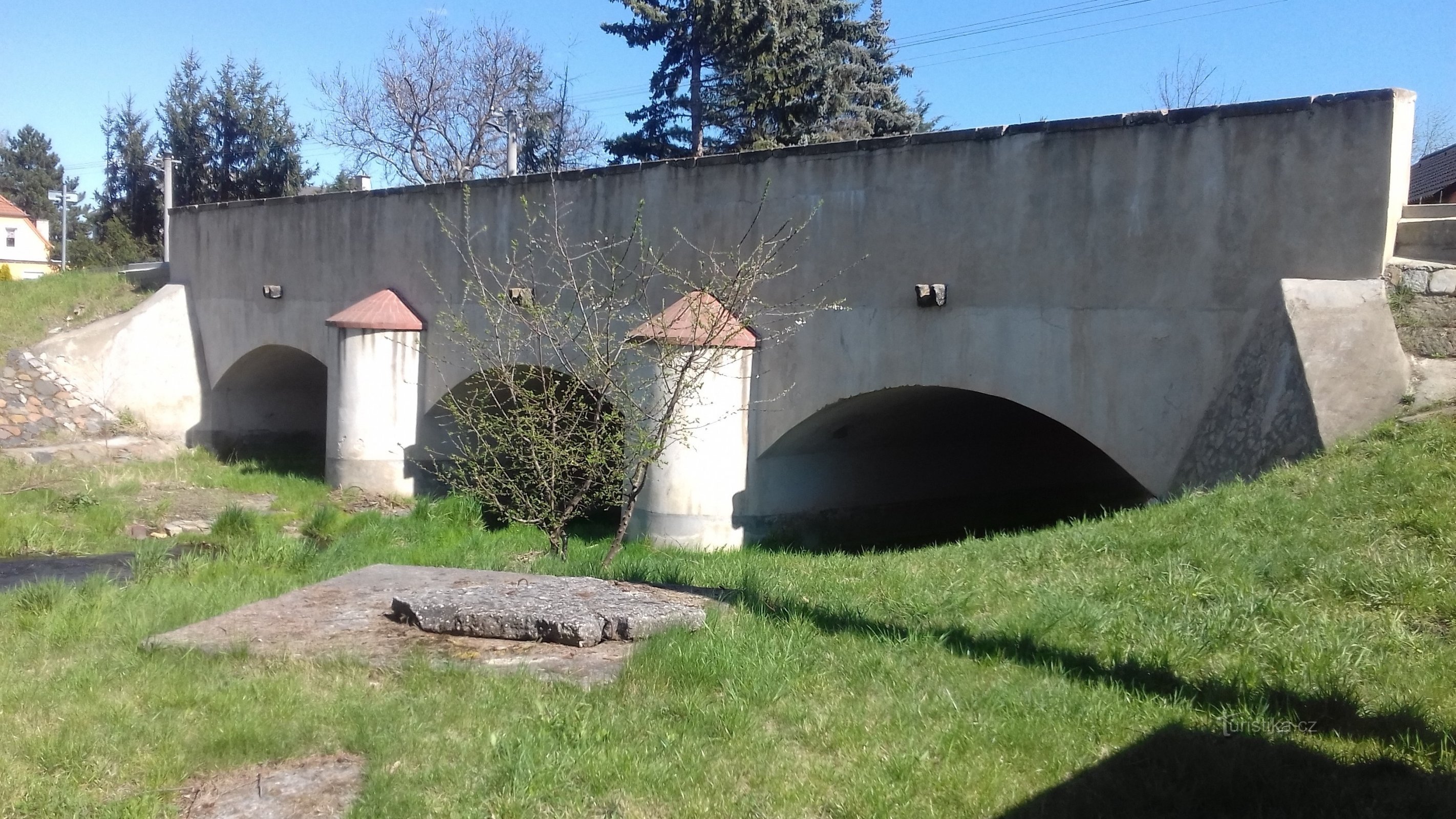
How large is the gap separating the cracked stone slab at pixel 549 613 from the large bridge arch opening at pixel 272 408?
14.3 metres

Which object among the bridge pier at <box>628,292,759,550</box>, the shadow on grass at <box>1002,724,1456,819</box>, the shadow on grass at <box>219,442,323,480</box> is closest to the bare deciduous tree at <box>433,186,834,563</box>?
the bridge pier at <box>628,292,759,550</box>

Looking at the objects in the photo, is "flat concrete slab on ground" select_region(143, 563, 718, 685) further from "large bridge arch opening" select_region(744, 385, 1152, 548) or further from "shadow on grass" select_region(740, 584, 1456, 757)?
"large bridge arch opening" select_region(744, 385, 1152, 548)

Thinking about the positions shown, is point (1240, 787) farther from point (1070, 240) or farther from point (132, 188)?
point (132, 188)

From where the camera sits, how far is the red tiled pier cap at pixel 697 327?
27.9 ft

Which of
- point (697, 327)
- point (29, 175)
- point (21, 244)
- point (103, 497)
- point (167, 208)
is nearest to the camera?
point (697, 327)

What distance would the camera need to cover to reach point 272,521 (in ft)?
46.1

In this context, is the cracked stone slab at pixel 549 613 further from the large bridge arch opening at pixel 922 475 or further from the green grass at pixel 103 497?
the green grass at pixel 103 497

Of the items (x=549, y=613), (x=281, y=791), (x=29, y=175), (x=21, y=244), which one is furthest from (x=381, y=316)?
(x=29, y=175)

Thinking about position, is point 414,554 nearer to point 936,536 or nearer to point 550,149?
point 936,536

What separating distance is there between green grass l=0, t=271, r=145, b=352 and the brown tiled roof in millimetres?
36153

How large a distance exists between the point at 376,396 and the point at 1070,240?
962 centimetres

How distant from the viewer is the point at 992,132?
9297 mm

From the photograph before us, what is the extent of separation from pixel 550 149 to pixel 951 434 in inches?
1044

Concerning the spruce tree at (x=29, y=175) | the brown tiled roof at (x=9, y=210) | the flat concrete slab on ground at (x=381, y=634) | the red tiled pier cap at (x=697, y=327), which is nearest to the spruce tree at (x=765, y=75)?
the red tiled pier cap at (x=697, y=327)
